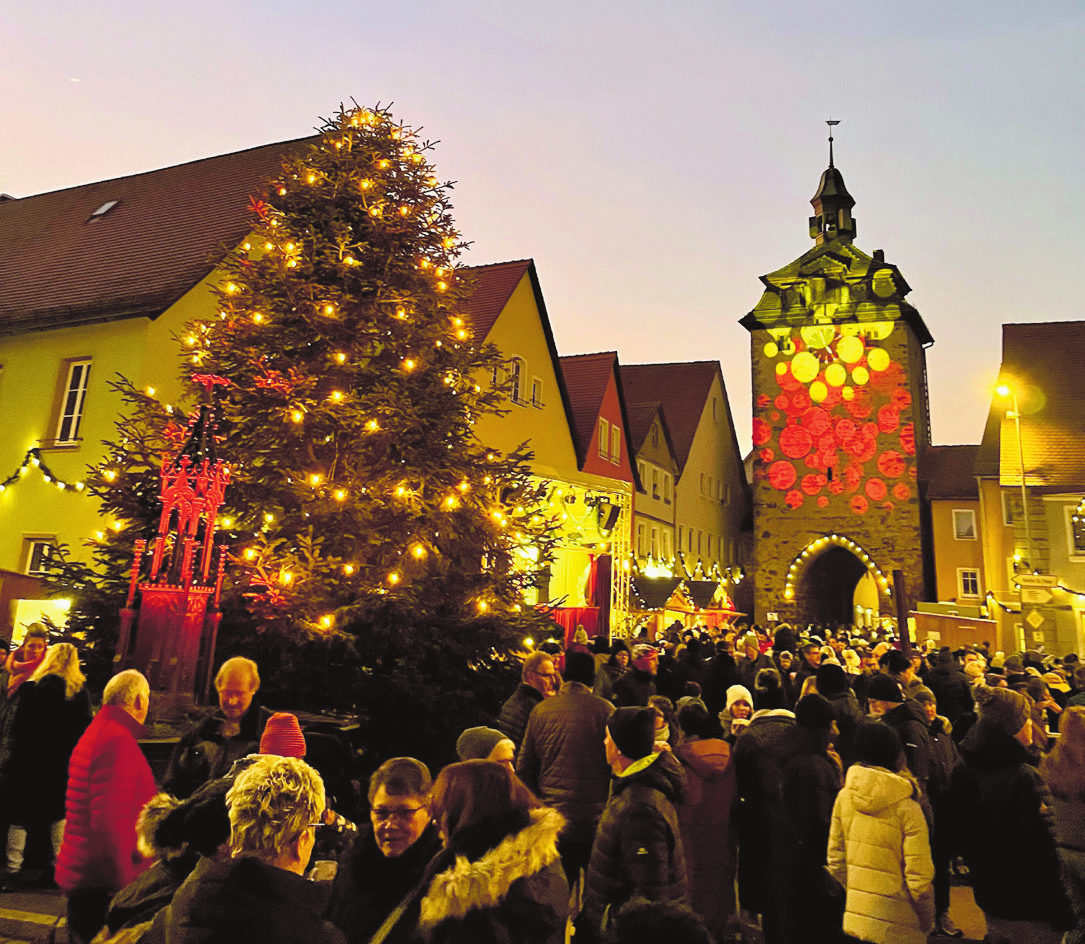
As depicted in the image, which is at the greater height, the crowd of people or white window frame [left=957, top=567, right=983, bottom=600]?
white window frame [left=957, top=567, right=983, bottom=600]

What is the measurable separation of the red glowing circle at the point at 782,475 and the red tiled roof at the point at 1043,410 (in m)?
8.16

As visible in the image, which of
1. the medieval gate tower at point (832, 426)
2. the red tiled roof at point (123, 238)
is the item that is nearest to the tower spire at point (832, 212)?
the medieval gate tower at point (832, 426)

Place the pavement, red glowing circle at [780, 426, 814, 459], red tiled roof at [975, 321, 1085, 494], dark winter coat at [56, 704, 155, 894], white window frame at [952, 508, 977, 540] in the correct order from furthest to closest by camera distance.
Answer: red glowing circle at [780, 426, 814, 459] → white window frame at [952, 508, 977, 540] → red tiled roof at [975, 321, 1085, 494] → the pavement → dark winter coat at [56, 704, 155, 894]

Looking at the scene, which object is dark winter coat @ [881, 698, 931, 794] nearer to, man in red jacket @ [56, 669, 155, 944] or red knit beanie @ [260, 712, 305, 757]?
red knit beanie @ [260, 712, 305, 757]

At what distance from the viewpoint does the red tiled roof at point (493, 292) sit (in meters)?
20.2

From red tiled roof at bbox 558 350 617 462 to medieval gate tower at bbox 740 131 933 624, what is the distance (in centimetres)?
1417

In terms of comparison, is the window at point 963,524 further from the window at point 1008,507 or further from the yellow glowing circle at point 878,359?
the yellow glowing circle at point 878,359

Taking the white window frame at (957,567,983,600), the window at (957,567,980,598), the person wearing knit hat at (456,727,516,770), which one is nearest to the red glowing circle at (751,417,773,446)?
the white window frame at (957,567,983,600)

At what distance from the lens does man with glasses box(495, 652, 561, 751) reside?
5891mm

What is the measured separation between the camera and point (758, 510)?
128 feet

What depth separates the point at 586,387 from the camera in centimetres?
2677

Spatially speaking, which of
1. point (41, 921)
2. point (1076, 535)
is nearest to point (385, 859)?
point (41, 921)

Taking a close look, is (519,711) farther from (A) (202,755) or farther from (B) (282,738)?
(A) (202,755)

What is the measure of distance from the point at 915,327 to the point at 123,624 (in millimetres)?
39290
